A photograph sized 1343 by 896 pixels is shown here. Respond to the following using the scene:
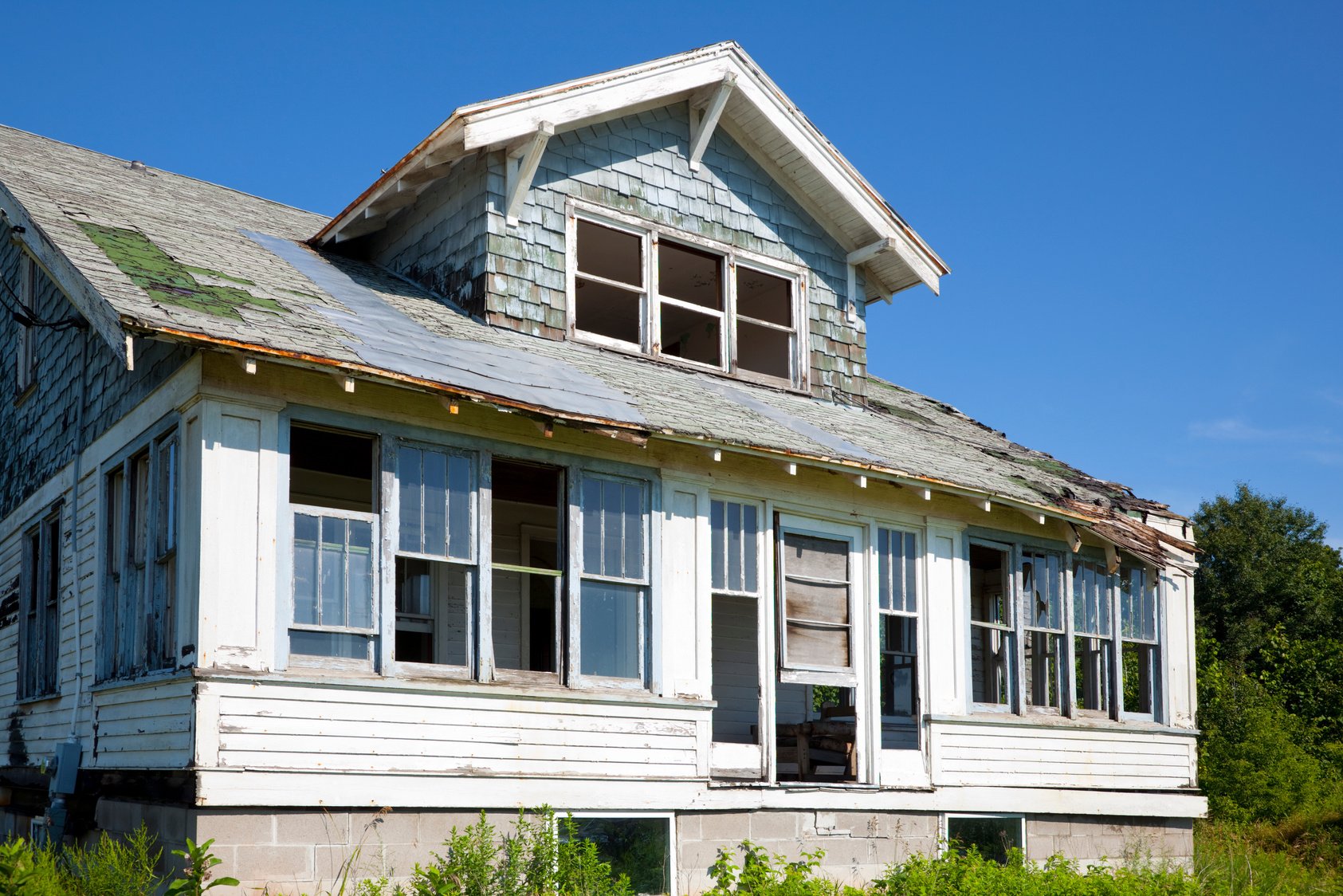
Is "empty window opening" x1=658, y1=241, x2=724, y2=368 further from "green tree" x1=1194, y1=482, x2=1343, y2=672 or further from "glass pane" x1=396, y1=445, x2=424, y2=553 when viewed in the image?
"green tree" x1=1194, y1=482, x2=1343, y2=672

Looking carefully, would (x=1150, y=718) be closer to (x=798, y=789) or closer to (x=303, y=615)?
(x=798, y=789)

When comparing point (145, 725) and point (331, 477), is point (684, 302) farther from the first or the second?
point (145, 725)

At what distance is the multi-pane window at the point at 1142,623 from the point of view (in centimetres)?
1620

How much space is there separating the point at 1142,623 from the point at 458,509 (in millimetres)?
9411

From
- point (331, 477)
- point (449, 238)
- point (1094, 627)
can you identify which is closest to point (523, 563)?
point (331, 477)

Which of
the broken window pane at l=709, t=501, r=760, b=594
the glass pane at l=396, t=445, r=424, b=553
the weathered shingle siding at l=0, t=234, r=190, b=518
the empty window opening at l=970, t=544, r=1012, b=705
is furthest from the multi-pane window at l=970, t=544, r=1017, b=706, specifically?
the weathered shingle siding at l=0, t=234, r=190, b=518

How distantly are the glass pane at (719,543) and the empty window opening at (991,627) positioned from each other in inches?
128

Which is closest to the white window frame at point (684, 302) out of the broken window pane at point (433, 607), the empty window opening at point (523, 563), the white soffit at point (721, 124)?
the white soffit at point (721, 124)

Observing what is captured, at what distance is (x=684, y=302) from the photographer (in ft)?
50.9

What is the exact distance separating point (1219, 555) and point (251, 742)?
1477 inches

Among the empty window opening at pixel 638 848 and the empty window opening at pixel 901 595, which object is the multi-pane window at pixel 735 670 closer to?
the empty window opening at pixel 901 595

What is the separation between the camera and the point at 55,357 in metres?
14.0

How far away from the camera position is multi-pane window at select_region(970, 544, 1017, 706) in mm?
14883

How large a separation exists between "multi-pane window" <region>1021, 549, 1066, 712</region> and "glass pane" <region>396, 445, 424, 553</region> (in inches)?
295
